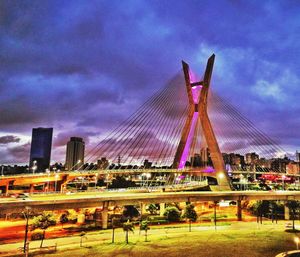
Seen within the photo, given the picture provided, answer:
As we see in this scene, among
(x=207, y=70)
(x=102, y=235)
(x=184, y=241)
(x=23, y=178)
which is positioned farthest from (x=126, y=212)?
(x=207, y=70)

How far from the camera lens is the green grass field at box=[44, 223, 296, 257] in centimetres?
2159

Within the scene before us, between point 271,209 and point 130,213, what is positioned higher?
point 271,209

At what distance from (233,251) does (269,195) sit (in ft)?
78.7

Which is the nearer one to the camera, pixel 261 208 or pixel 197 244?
pixel 197 244

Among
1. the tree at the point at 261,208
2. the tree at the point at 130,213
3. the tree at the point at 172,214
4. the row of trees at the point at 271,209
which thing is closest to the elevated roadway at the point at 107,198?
the tree at the point at 172,214

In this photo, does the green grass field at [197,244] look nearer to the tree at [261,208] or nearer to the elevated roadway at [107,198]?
the elevated roadway at [107,198]

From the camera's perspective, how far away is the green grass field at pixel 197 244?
21594 mm

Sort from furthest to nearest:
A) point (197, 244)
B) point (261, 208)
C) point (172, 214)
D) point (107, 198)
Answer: point (261, 208)
point (172, 214)
point (107, 198)
point (197, 244)

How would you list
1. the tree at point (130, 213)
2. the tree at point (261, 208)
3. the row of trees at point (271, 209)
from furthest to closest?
the tree at point (130, 213) < the row of trees at point (271, 209) < the tree at point (261, 208)

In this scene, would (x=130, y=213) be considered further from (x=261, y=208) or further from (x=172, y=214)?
(x=261, y=208)

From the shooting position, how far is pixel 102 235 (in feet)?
91.7

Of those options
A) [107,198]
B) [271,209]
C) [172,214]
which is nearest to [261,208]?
[271,209]

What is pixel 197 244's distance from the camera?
24.2m

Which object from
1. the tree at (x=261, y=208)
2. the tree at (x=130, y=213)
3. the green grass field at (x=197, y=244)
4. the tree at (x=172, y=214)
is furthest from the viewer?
the tree at (x=130, y=213)
